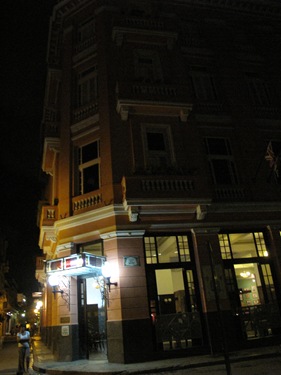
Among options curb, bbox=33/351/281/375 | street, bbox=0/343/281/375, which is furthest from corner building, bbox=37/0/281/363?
street, bbox=0/343/281/375

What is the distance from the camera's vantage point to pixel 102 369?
10398 mm

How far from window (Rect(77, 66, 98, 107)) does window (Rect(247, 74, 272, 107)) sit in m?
8.54

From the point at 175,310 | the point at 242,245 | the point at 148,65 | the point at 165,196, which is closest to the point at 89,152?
the point at 165,196

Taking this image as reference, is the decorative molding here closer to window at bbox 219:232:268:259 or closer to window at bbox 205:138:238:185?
window at bbox 219:232:268:259

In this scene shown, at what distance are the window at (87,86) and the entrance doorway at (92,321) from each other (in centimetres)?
896

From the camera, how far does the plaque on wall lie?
40.9ft

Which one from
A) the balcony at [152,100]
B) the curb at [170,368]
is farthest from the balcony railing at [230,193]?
the curb at [170,368]

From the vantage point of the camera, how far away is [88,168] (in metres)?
15.3

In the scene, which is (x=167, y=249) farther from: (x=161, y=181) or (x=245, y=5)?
(x=245, y=5)

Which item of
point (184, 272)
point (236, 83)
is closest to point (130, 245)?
point (184, 272)

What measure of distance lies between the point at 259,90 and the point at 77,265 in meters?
13.9

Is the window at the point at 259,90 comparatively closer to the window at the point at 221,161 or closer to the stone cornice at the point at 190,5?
the window at the point at 221,161

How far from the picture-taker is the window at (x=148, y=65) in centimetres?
1650

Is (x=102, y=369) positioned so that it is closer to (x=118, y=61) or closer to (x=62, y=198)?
(x=62, y=198)
